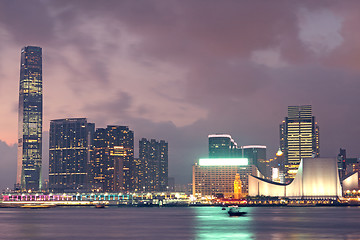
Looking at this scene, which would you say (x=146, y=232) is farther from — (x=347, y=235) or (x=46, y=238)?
(x=347, y=235)

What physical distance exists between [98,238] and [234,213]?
99.5 m

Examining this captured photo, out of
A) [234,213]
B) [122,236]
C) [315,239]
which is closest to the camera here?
[315,239]

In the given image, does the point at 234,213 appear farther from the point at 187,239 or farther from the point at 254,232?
the point at 187,239

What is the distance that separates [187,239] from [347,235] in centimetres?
2814

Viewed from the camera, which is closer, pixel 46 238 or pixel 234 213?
pixel 46 238

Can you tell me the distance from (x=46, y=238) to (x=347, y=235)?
5091 cm

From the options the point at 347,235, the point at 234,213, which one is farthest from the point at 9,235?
the point at 234,213

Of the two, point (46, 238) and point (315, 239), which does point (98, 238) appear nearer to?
point (46, 238)

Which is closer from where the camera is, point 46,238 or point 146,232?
point 46,238

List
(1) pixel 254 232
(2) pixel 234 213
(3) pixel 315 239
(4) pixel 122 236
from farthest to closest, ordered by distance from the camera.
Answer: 1. (2) pixel 234 213
2. (1) pixel 254 232
3. (4) pixel 122 236
4. (3) pixel 315 239

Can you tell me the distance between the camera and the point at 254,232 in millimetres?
112375

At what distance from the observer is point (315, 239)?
316 ft

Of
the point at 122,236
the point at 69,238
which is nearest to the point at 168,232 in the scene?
the point at 122,236

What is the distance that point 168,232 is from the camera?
371 feet
